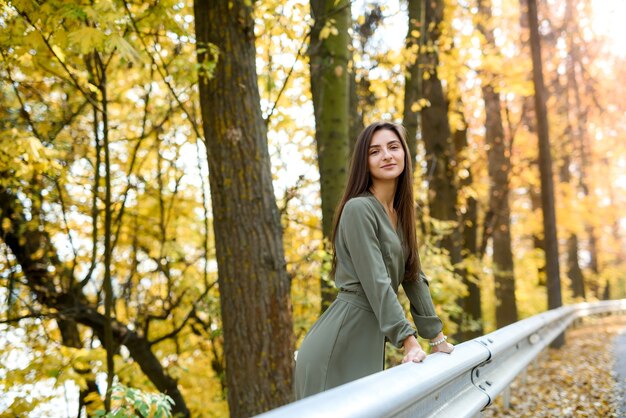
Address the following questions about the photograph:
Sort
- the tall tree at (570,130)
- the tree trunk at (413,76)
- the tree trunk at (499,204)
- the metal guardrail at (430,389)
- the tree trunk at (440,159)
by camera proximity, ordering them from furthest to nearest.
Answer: the tall tree at (570,130), the tree trunk at (499,204), the tree trunk at (440,159), the tree trunk at (413,76), the metal guardrail at (430,389)

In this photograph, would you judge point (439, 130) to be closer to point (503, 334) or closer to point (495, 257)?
point (495, 257)

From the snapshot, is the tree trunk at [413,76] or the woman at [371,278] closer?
the woman at [371,278]

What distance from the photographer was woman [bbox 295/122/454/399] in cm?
279

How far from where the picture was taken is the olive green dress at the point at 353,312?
2.86m

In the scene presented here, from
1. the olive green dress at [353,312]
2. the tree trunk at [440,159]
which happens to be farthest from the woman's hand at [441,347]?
the tree trunk at [440,159]

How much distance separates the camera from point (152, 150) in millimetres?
10836

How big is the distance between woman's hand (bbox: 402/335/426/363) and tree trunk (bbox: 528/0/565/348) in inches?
486

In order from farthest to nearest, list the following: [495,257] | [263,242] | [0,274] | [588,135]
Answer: [588,135] → [495,257] → [0,274] → [263,242]

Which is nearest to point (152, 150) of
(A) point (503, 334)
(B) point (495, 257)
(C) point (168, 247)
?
(C) point (168, 247)

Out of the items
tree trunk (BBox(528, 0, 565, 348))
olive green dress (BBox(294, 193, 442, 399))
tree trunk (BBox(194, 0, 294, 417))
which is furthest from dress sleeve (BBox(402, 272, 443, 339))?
tree trunk (BBox(528, 0, 565, 348))

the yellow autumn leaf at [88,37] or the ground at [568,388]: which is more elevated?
the yellow autumn leaf at [88,37]

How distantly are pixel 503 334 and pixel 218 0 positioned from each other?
3.39 m

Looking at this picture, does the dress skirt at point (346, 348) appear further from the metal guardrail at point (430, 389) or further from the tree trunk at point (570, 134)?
the tree trunk at point (570, 134)

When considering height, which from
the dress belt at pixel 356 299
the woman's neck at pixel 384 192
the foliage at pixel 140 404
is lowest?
the foliage at pixel 140 404
